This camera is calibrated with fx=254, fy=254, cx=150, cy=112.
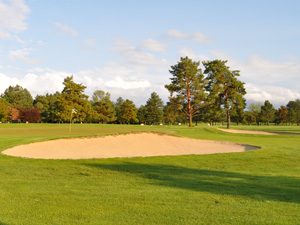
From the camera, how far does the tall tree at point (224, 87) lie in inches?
2041

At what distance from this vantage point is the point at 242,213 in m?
4.82

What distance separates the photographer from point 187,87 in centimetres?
5381

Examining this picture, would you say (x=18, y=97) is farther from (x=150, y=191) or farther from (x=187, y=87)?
(x=150, y=191)

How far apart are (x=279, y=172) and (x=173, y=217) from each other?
6.55 metres

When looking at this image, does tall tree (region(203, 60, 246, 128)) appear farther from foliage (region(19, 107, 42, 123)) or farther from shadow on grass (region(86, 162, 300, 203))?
foliage (region(19, 107, 42, 123))

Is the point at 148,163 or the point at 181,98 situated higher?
the point at 181,98

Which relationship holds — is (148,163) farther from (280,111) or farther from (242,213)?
(280,111)

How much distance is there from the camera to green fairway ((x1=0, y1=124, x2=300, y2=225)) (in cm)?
460

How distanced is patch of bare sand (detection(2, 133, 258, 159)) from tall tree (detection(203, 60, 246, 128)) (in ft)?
113

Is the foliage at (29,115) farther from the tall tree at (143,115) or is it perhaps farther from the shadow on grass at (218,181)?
the shadow on grass at (218,181)

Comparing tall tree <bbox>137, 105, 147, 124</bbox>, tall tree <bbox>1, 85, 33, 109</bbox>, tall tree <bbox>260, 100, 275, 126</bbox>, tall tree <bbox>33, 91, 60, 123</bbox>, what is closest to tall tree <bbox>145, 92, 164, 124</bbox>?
tall tree <bbox>137, 105, 147, 124</bbox>

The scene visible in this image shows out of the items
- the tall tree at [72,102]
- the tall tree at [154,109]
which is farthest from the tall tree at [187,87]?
the tall tree at [154,109]

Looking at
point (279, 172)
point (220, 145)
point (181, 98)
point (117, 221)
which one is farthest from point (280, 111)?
point (117, 221)

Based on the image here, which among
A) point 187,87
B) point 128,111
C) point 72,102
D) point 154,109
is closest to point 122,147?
point 187,87
